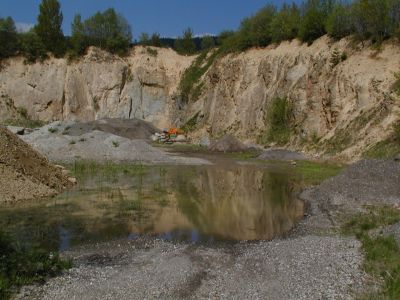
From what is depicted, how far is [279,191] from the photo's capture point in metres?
26.5

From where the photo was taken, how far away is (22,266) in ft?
38.4

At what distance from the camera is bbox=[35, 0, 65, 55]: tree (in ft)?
258

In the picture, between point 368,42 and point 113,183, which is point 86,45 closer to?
point 368,42

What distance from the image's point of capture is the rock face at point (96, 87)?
80.2 metres

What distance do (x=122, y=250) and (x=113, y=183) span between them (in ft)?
45.6

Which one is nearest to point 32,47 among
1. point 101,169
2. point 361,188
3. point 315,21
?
point 315,21

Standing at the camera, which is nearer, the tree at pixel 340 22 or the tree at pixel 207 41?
the tree at pixel 340 22

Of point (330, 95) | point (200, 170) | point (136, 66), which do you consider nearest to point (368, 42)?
point (330, 95)

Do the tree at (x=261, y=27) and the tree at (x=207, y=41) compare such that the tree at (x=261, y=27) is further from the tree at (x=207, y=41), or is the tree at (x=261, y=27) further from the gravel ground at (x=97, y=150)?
the gravel ground at (x=97, y=150)

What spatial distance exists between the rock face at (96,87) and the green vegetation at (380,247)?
208 feet

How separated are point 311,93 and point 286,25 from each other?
15102mm

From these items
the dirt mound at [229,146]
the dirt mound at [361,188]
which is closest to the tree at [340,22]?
the dirt mound at [229,146]

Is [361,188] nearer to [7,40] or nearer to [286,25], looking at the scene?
[286,25]

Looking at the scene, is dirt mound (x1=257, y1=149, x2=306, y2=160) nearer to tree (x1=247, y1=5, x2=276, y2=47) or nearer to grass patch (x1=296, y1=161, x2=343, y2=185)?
grass patch (x1=296, y1=161, x2=343, y2=185)
